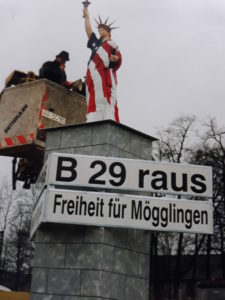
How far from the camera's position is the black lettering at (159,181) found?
5688 millimetres

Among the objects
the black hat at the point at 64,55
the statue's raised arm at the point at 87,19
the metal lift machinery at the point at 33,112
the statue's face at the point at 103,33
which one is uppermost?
the statue's raised arm at the point at 87,19

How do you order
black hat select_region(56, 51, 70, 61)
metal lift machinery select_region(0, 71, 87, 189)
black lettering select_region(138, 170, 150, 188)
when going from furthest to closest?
black hat select_region(56, 51, 70, 61) → metal lift machinery select_region(0, 71, 87, 189) → black lettering select_region(138, 170, 150, 188)

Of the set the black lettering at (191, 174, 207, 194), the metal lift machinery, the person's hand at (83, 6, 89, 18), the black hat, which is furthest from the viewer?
the person's hand at (83, 6, 89, 18)

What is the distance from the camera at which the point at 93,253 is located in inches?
220

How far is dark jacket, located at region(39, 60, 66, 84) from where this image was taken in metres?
7.76

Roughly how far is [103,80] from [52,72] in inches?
33.3

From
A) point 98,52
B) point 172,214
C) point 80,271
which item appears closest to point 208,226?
point 172,214

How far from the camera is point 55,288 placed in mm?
5629

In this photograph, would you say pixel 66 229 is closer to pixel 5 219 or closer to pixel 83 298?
pixel 83 298

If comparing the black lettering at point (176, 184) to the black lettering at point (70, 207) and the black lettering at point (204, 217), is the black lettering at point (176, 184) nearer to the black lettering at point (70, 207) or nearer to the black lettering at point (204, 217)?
the black lettering at point (204, 217)

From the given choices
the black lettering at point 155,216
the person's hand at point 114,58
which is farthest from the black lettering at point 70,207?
the person's hand at point 114,58

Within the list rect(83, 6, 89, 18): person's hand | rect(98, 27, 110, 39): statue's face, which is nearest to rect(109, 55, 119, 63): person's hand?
rect(98, 27, 110, 39): statue's face

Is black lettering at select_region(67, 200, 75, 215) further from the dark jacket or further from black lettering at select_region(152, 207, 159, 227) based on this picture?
the dark jacket

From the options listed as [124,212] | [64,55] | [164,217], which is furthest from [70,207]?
[64,55]
